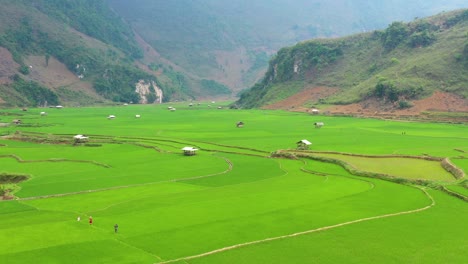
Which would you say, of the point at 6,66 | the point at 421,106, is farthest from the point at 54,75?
the point at 421,106

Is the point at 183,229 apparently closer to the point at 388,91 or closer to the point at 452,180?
the point at 452,180

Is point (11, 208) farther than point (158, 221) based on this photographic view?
Yes

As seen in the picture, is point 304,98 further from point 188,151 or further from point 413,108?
point 188,151

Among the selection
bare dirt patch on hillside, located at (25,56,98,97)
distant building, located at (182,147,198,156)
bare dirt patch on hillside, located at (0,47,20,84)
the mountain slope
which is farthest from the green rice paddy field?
bare dirt patch on hillside, located at (25,56,98,97)

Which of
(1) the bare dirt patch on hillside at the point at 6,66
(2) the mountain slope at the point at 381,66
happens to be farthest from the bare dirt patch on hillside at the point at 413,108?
(1) the bare dirt patch on hillside at the point at 6,66

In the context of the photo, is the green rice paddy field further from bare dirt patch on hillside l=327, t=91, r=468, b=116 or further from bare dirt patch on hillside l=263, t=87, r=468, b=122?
bare dirt patch on hillside l=327, t=91, r=468, b=116

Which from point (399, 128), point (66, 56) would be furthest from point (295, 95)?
point (66, 56)
